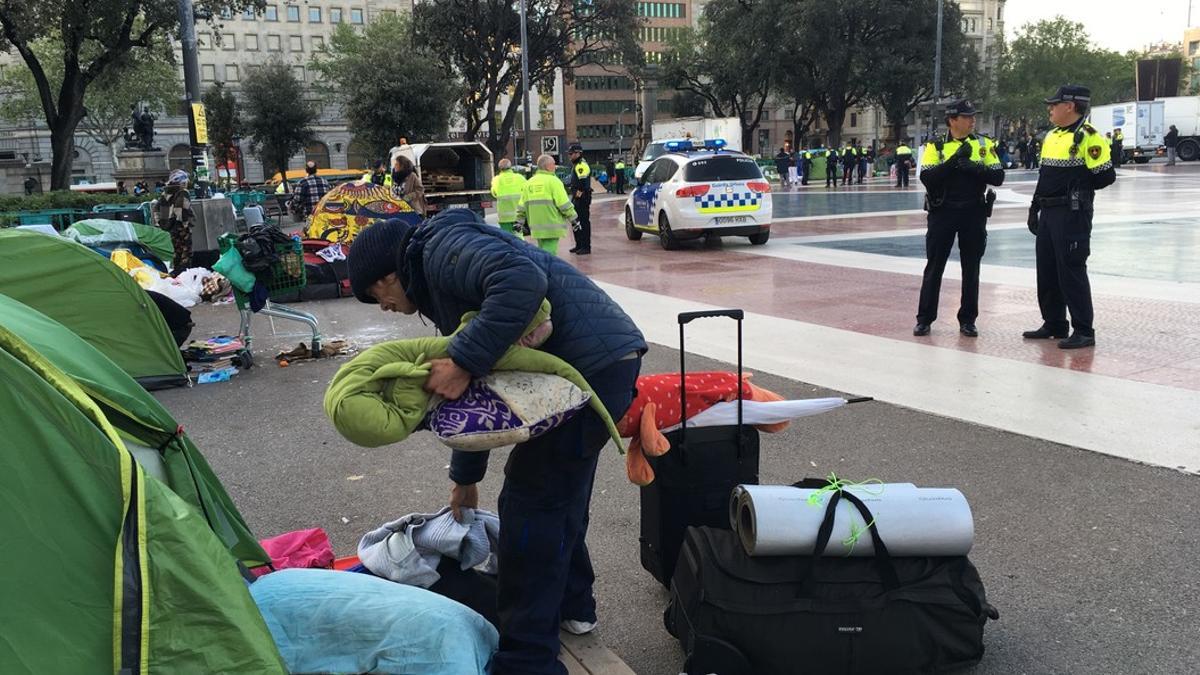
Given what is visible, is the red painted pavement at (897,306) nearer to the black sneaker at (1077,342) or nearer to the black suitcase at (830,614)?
the black sneaker at (1077,342)

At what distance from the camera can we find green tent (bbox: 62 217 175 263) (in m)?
11.9

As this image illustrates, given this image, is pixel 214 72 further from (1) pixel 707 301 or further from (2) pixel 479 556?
(2) pixel 479 556

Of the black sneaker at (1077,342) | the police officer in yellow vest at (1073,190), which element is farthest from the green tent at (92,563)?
the police officer in yellow vest at (1073,190)

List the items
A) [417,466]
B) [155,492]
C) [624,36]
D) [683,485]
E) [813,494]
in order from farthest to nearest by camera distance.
Answer: [624,36], [417,466], [683,485], [813,494], [155,492]

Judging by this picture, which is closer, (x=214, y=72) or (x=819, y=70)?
(x=819, y=70)

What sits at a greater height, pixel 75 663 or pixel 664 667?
pixel 75 663

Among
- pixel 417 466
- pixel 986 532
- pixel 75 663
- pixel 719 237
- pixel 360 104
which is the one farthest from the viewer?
pixel 360 104

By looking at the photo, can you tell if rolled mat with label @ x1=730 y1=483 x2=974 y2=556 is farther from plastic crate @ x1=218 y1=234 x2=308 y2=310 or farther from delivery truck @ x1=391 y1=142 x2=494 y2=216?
delivery truck @ x1=391 y1=142 x2=494 y2=216

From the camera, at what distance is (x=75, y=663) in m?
2.11

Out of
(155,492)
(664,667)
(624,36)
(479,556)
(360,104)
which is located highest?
(624,36)

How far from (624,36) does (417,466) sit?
3601 cm

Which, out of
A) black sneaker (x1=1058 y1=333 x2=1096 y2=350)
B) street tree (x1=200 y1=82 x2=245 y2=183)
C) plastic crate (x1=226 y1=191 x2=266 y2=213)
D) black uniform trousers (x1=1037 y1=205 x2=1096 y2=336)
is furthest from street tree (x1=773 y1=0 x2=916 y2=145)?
black sneaker (x1=1058 y1=333 x2=1096 y2=350)

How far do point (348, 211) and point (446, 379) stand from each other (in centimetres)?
1176

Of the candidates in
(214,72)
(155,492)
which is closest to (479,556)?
(155,492)
